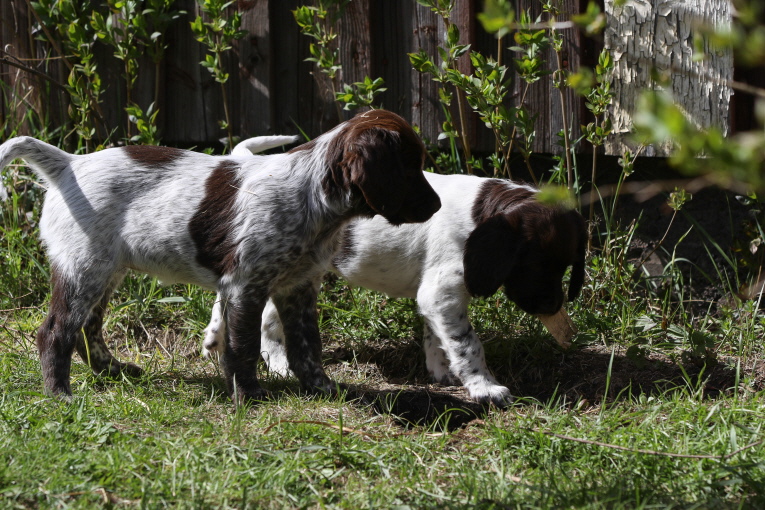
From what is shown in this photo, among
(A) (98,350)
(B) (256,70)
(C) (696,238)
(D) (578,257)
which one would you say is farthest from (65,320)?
(C) (696,238)

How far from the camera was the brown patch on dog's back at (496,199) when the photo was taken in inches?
173

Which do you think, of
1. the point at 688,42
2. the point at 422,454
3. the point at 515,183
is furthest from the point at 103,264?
the point at 688,42

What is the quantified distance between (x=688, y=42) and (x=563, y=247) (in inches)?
59.0

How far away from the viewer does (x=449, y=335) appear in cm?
440

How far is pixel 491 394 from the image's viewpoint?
4211mm

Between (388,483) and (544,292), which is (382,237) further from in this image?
(388,483)

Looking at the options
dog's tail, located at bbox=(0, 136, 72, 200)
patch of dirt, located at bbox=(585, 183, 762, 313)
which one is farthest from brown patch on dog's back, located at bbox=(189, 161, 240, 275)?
patch of dirt, located at bbox=(585, 183, 762, 313)

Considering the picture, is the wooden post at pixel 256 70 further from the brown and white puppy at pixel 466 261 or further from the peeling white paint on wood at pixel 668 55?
the peeling white paint on wood at pixel 668 55

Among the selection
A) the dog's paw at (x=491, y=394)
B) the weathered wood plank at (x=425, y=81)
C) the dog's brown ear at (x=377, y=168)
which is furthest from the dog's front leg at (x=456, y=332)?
the weathered wood plank at (x=425, y=81)

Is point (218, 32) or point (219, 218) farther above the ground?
point (218, 32)

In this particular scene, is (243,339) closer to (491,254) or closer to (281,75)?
(491,254)

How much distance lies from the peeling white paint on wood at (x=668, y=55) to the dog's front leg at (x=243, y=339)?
247 centimetres

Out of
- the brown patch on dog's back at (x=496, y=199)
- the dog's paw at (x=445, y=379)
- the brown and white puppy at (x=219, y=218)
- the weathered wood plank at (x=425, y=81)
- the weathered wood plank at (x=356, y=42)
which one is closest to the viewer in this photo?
the brown and white puppy at (x=219, y=218)

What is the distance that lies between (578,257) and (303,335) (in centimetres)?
148
